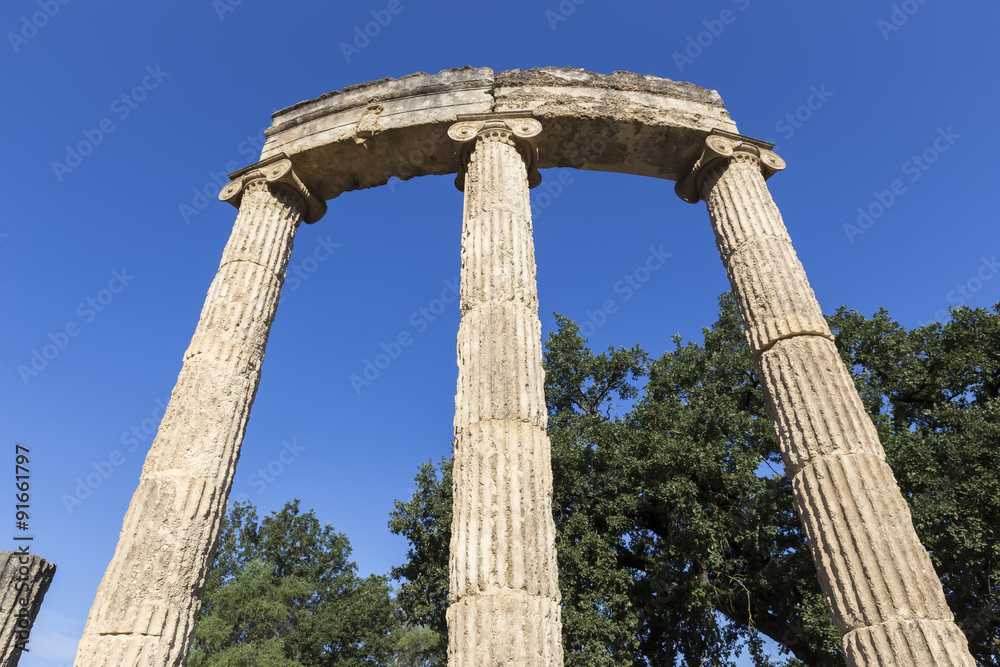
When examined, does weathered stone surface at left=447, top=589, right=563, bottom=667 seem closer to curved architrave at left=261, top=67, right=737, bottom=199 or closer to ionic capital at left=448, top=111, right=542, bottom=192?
ionic capital at left=448, top=111, right=542, bottom=192

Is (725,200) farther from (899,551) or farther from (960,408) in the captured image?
(960,408)

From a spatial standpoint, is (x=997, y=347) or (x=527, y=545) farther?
(x=997, y=347)

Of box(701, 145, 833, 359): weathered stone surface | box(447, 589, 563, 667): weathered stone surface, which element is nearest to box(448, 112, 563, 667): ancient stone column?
box(447, 589, 563, 667): weathered stone surface

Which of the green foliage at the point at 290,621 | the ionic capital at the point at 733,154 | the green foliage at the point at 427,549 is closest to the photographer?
the ionic capital at the point at 733,154

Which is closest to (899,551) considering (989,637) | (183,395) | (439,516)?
(183,395)

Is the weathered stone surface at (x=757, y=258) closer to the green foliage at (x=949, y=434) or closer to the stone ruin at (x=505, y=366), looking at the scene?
the stone ruin at (x=505, y=366)

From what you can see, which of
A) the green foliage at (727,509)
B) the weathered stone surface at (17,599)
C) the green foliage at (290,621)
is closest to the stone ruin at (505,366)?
the weathered stone surface at (17,599)

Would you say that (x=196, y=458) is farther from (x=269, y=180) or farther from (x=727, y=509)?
(x=727, y=509)

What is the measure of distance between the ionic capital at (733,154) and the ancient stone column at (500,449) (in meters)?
3.43

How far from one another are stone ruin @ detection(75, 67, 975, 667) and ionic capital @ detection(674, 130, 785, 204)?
51mm

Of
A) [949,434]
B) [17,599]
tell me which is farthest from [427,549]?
[949,434]

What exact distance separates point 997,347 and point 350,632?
27374mm

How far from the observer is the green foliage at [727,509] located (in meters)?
15.2

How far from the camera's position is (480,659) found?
5.40 m
